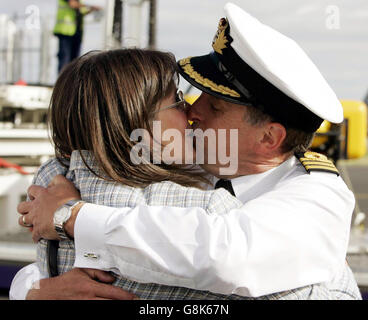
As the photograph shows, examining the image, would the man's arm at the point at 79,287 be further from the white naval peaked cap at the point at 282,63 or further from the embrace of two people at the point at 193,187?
the white naval peaked cap at the point at 282,63

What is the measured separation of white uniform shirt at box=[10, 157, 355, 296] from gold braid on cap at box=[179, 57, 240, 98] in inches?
11.2

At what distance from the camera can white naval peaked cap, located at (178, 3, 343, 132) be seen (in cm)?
128

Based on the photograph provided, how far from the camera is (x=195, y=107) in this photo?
1.45 meters

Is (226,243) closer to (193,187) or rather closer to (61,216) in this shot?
(193,187)

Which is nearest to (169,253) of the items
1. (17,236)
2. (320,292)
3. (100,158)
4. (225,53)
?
(100,158)

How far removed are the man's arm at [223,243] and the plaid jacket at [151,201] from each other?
0.04m

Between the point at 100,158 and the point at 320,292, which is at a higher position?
the point at 100,158

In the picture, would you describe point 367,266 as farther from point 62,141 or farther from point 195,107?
point 62,141

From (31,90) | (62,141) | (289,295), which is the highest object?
(62,141)

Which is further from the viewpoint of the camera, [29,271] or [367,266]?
[367,266]

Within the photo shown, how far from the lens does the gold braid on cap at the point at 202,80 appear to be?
1.35m

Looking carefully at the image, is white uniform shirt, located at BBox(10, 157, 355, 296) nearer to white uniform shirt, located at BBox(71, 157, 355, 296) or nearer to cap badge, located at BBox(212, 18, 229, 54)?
white uniform shirt, located at BBox(71, 157, 355, 296)

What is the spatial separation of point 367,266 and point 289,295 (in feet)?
5.89

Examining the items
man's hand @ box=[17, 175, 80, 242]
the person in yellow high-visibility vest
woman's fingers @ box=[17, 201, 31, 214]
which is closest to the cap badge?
man's hand @ box=[17, 175, 80, 242]
